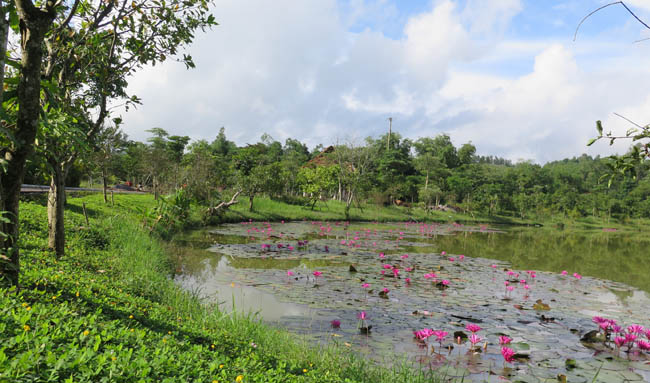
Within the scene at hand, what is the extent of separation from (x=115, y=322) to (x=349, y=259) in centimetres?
871

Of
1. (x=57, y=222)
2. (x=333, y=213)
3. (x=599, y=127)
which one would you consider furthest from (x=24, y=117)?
(x=333, y=213)

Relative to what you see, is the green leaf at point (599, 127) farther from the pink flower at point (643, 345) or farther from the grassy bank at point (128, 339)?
the pink flower at point (643, 345)

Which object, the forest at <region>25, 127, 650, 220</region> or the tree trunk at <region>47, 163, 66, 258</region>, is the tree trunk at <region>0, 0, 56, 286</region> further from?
the forest at <region>25, 127, 650, 220</region>

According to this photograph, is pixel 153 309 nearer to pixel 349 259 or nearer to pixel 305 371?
pixel 305 371

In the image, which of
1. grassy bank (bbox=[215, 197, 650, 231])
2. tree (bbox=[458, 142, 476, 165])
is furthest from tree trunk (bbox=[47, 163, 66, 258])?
tree (bbox=[458, 142, 476, 165])

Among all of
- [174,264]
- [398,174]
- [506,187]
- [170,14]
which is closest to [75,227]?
[174,264]

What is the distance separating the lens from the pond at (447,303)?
181 inches

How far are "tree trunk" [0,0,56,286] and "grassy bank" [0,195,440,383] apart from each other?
450mm

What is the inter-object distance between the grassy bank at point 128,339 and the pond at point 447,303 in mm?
721

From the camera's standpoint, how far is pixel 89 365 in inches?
86.2

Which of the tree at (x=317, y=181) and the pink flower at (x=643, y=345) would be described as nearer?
→ the pink flower at (x=643, y=345)

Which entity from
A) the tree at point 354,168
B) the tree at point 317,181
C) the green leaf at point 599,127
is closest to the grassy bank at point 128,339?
the green leaf at point 599,127

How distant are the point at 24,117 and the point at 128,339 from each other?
2.24 metres

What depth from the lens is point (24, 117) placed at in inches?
131
